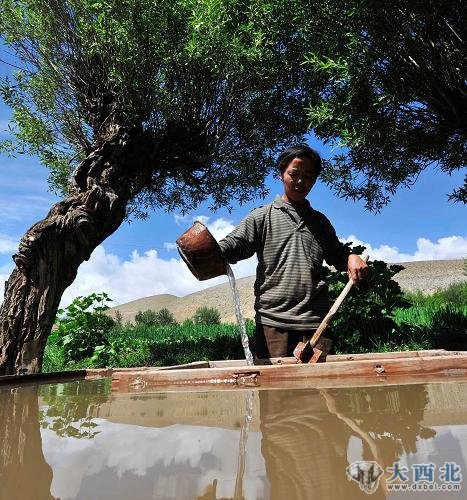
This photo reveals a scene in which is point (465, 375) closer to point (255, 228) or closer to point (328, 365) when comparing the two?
point (328, 365)

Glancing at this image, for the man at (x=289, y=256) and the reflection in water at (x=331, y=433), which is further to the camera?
the man at (x=289, y=256)

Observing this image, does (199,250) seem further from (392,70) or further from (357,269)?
(392,70)

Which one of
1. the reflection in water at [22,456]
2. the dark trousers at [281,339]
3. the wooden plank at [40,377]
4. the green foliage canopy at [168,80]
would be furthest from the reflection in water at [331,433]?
the green foliage canopy at [168,80]

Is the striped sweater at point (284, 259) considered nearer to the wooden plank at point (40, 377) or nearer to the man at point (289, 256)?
the man at point (289, 256)

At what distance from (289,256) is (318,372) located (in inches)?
33.2

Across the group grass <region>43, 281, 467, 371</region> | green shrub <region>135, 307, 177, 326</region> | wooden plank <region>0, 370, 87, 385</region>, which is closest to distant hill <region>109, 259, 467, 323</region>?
green shrub <region>135, 307, 177, 326</region>

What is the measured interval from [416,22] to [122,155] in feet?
13.6

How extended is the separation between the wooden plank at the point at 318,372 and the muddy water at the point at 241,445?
19cm

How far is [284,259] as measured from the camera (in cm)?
296

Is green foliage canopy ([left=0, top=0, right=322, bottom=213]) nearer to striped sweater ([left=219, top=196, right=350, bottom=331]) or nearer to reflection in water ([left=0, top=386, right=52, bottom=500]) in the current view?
striped sweater ([left=219, top=196, right=350, bottom=331])

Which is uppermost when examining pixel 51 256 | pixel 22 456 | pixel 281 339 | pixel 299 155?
pixel 51 256

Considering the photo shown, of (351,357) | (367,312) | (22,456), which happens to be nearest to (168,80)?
(367,312)

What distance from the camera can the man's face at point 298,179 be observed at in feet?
10.0

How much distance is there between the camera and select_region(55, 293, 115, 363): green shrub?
865cm
